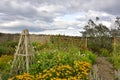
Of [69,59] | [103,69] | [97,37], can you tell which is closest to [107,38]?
[97,37]

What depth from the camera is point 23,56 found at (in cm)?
1184

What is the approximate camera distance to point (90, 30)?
2575 centimetres

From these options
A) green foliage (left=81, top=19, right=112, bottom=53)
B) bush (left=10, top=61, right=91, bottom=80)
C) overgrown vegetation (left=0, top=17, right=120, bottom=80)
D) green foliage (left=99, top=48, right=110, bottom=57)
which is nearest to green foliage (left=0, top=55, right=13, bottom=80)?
overgrown vegetation (left=0, top=17, right=120, bottom=80)

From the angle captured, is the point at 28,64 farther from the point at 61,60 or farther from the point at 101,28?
the point at 101,28

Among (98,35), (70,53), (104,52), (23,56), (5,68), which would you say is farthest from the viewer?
(98,35)

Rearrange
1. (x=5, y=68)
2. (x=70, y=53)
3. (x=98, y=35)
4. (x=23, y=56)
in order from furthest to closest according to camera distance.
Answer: (x=98, y=35) < (x=70, y=53) < (x=5, y=68) < (x=23, y=56)

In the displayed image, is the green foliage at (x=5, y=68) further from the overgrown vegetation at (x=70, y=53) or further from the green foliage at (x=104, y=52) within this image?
the green foliage at (x=104, y=52)

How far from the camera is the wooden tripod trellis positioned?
11.2 metres

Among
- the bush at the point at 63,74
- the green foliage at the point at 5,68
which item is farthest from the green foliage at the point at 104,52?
the bush at the point at 63,74

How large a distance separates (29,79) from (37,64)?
2317 millimetres

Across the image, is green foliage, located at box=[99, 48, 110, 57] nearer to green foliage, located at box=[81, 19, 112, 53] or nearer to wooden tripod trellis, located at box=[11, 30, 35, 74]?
green foliage, located at box=[81, 19, 112, 53]

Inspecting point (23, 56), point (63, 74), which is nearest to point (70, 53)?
point (23, 56)

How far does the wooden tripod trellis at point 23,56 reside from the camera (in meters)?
11.2

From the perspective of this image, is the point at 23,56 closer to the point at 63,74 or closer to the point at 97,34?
the point at 63,74
